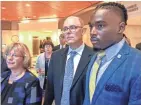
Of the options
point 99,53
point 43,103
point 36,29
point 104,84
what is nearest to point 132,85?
point 104,84

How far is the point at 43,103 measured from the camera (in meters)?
2.05

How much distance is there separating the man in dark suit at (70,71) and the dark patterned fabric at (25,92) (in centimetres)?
16

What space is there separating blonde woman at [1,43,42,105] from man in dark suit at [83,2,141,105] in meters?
0.63

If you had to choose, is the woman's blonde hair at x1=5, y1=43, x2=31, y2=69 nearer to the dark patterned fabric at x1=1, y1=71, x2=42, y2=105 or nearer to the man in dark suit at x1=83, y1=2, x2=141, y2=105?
the dark patterned fabric at x1=1, y1=71, x2=42, y2=105

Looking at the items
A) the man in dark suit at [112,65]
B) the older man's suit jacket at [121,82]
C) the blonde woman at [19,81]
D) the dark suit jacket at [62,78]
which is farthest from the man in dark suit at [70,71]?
the older man's suit jacket at [121,82]

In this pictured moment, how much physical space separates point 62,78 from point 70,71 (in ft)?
0.26

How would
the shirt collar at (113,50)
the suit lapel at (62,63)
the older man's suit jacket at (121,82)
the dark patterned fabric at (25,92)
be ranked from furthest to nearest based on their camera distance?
1. the suit lapel at (62,63)
2. the dark patterned fabric at (25,92)
3. the shirt collar at (113,50)
4. the older man's suit jacket at (121,82)

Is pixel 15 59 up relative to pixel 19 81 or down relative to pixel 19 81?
up

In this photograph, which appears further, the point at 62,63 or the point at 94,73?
the point at 62,63

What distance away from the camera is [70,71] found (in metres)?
1.93

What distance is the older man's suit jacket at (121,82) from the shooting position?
114 centimetres

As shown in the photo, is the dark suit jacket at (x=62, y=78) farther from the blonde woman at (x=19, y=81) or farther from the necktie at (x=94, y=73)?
the necktie at (x=94, y=73)

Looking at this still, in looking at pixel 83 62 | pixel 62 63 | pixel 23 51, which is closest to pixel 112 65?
pixel 83 62

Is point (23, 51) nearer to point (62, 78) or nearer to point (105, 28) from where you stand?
point (62, 78)
